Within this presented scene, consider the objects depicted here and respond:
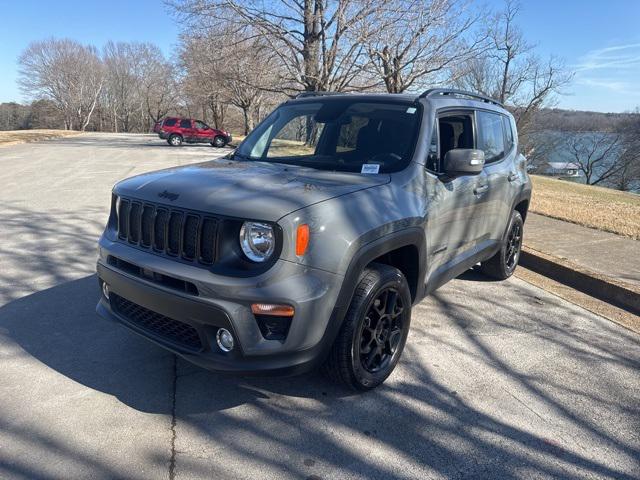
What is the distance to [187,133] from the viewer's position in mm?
30891

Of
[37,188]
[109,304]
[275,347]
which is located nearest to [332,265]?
[275,347]

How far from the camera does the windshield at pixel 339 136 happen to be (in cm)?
356

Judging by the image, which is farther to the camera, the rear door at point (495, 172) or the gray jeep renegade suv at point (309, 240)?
the rear door at point (495, 172)

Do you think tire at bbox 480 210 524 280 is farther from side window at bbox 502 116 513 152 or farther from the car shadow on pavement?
the car shadow on pavement

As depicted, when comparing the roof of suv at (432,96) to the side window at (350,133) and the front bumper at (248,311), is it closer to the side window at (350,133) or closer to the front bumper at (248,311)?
the side window at (350,133)

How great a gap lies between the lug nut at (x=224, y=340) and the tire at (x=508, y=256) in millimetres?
3508

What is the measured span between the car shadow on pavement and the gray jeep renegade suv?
298mm

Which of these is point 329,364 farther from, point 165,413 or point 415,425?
point 165,413

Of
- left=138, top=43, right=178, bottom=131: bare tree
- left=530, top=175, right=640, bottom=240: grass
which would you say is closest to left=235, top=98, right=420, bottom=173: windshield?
left=530, top=175, right=640, bottom=240: grass

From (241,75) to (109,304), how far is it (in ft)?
61.6

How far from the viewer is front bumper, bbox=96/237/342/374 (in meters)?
→ 2.48

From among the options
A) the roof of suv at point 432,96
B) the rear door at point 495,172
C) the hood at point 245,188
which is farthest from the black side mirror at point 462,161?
the rear door at point 495,172

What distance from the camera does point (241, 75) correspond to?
20438 millimetres

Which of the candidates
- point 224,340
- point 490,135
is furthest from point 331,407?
point 490,135
